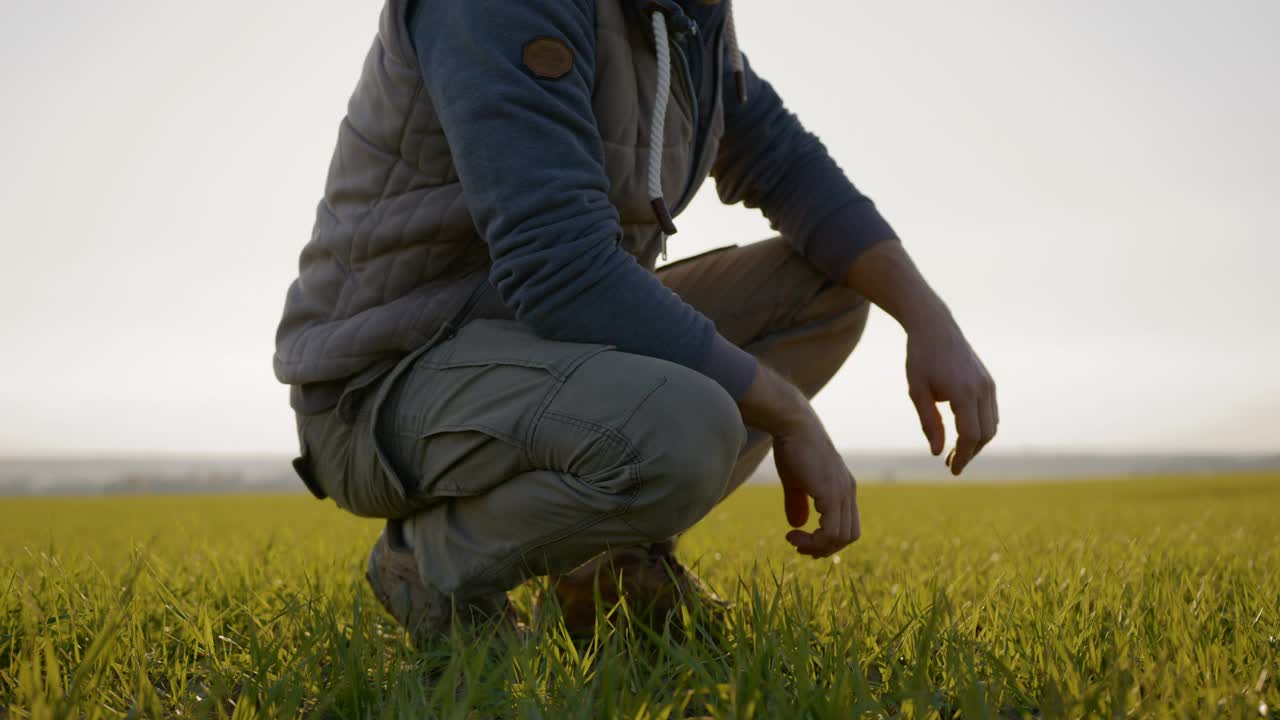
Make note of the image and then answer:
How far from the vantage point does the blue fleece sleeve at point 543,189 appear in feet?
5.10

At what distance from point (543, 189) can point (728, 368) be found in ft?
1.48

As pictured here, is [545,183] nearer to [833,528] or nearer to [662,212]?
[662,212]

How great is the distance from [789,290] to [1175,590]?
1.11 m

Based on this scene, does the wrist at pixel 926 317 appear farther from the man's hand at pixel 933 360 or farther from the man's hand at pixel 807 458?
the man's hand at pixel 807 458

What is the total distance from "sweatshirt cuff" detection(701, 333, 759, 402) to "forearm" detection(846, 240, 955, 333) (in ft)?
2.14

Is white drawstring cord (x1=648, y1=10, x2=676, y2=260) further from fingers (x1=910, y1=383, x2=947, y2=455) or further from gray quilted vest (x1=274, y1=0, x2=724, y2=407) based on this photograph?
fingers (x1=910, y1=383, x2=947, y2=455)

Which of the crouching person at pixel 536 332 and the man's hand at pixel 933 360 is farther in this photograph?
the man's hand at pixel 933 360

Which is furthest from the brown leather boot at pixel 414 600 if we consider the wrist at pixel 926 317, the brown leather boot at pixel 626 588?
the wrist at pixel 926 317

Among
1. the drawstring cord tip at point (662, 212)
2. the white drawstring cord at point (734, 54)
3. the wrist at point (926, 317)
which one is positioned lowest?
the wrist at point (926, 317)

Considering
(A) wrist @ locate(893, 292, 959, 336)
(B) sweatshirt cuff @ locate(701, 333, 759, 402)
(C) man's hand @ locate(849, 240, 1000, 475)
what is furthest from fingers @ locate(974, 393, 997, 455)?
(B) sweatshirt cuff @ locate(701, 333, 759, 402)

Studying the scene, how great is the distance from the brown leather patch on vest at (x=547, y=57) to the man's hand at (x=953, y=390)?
1.02 m

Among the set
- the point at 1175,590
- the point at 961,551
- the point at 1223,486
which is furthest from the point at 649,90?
the point at 1223,486

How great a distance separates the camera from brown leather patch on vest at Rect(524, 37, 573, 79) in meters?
1.59

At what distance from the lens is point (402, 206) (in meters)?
1.79
